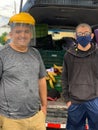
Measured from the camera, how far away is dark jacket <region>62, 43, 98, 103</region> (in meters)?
4.26

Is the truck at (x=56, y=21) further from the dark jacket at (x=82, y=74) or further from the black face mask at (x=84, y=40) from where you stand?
the black face mask at (x=84, y=40)

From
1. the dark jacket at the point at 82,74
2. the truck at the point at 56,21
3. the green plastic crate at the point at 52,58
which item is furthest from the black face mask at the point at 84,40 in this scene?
the green plastic crate at the point at 52,58

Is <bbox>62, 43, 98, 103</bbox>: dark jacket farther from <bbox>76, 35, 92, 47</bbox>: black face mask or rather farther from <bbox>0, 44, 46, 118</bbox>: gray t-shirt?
<bbox>0, 44, 46, 118</bbox>: gray t-shirt

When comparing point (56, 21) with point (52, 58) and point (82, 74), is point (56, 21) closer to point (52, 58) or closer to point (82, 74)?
point (52, 58)

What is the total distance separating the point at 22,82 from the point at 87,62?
1101 millimetres

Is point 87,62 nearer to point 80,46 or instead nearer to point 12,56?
point 80,46

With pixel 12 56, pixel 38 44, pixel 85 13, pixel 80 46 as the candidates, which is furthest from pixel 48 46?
pixel 12 56

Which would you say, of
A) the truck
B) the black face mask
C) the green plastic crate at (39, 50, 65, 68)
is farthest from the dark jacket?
the green plastic crate at (39, 50, 65, 68)

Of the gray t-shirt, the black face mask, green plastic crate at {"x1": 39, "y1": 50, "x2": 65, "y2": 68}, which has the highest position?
the black face mask

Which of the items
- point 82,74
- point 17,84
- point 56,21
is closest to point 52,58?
point 82,74

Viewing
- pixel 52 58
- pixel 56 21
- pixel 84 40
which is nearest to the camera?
pixel 84 40

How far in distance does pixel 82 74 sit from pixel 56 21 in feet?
11.7

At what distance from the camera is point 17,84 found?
3393 mm

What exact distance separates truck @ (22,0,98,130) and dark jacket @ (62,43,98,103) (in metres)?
0.48
